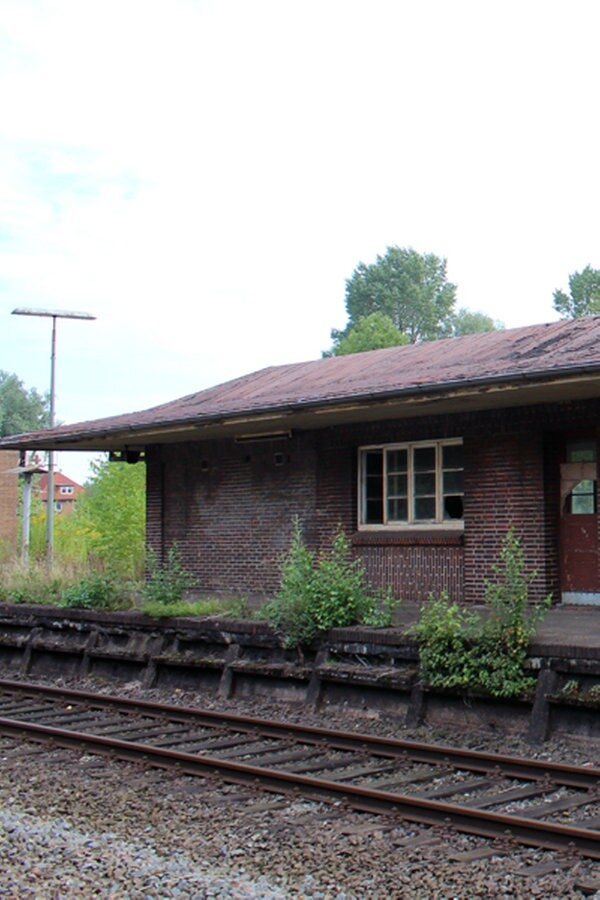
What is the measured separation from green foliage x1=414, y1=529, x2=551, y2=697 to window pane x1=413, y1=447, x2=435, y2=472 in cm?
462

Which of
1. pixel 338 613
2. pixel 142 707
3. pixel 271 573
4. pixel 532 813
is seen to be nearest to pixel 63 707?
pixel 142 707

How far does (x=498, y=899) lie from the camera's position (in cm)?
598

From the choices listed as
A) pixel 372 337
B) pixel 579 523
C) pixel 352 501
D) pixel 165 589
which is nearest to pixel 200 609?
pixel 165 589

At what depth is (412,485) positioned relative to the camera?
16031 mm

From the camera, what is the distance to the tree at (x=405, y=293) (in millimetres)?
81938

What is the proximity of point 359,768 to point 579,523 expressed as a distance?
6270mm

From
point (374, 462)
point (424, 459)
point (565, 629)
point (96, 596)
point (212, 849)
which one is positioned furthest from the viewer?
point (374, 462)

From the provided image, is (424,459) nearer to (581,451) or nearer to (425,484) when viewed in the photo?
(425,484)

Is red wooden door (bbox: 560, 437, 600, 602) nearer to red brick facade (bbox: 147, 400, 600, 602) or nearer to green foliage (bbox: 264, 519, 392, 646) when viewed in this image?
red brick facade (bbox: 147, 400, 600, 602)

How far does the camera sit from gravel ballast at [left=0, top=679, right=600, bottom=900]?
20.4 feet

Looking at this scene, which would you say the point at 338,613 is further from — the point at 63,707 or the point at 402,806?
the point at 402,806

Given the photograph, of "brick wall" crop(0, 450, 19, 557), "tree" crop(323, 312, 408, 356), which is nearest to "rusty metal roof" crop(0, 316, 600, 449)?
"brick wall" crop(0, 450, 19, 557)

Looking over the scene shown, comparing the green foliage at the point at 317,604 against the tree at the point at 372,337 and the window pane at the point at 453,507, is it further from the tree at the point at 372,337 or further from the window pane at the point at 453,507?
the tree at the point at 372,337

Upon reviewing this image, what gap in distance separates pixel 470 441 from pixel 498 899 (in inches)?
378
